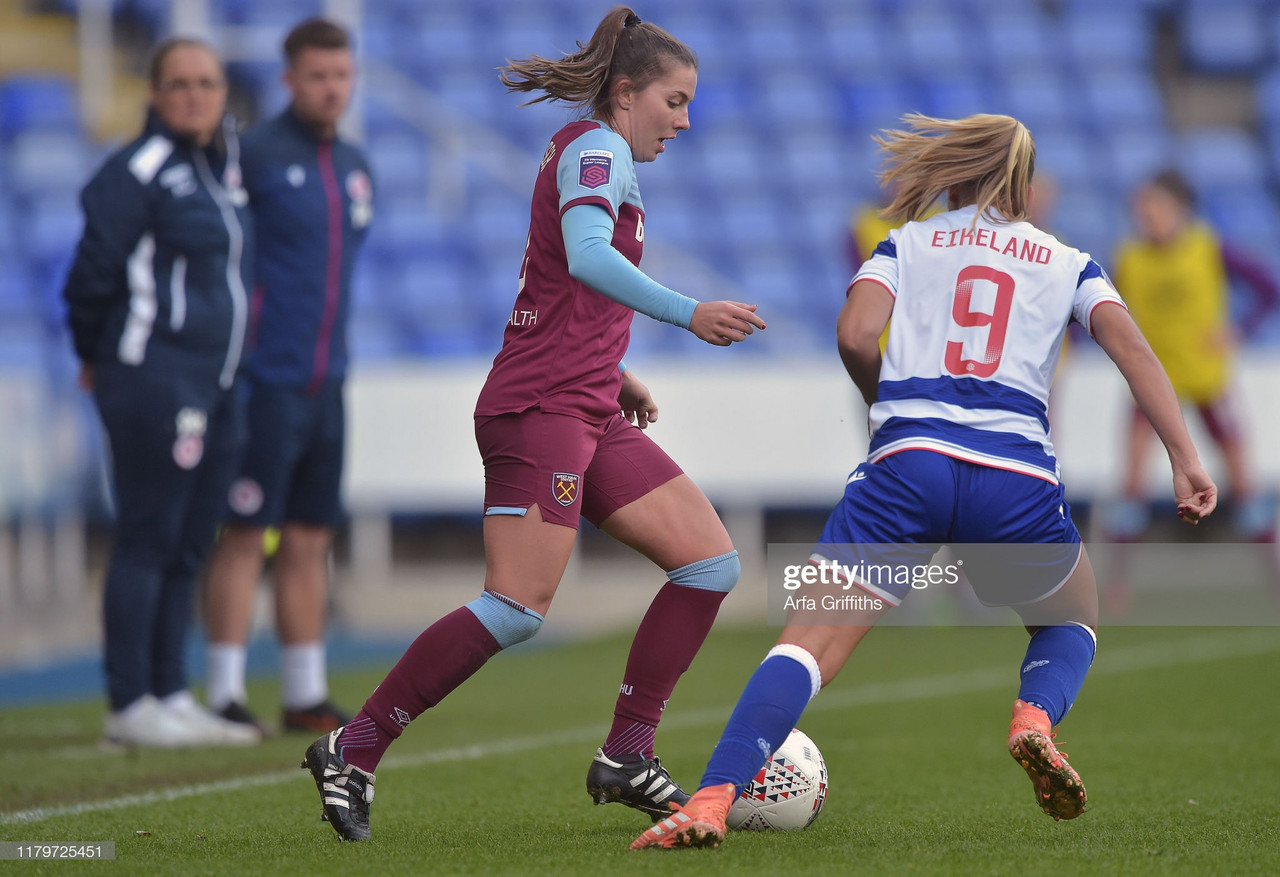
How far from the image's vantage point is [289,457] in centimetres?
529

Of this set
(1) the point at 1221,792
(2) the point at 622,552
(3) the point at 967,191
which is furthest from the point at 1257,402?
(3) the point at 967,191

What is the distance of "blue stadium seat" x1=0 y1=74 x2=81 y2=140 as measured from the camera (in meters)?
13.3

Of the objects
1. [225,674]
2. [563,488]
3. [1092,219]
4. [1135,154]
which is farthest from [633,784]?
[1135,154]

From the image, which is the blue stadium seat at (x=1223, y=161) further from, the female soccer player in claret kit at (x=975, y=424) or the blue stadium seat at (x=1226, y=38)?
the female soccer player in claret kit at (x=975, y=424)

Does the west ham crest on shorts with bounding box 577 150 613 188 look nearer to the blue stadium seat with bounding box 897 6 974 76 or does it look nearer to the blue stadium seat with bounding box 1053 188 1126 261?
the blue stadium seat with bounding box 1053 188 1126 261

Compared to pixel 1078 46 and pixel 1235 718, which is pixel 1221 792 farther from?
pixel 1078 46

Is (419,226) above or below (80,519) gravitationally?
above

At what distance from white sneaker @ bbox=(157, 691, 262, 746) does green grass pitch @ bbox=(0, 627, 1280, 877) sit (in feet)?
0.56

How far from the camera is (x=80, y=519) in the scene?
30.7 feet

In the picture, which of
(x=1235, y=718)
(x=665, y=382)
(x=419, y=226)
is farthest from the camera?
(x=419, y=226)

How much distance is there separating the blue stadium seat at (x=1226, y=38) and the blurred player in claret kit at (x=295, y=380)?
11703 millimetres

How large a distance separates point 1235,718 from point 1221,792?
1.61m

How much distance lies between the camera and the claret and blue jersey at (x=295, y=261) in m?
5.31

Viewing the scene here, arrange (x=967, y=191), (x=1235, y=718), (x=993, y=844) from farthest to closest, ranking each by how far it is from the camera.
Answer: (x=1235, y=718), (x=967, y=191), (x=993, y=844)
